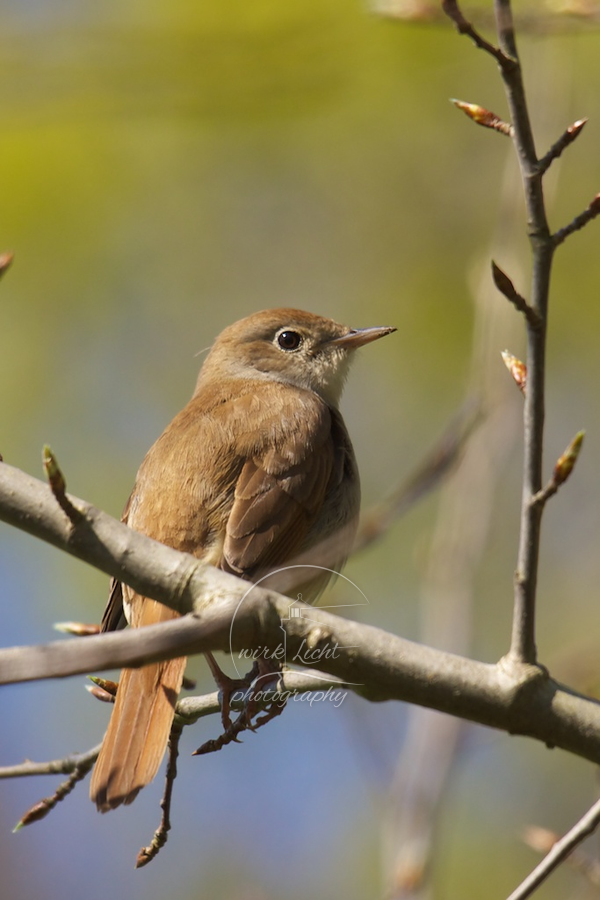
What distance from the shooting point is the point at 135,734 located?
3.87 m

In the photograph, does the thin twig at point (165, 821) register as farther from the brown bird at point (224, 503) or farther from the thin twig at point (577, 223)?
the thin twig at point (577, 223)

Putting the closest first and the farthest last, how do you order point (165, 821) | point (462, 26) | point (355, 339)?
point (462, 26)
point (165, 821)
point (355, 339)

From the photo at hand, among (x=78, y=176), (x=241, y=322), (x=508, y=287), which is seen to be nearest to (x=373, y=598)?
(x=241, y=322)

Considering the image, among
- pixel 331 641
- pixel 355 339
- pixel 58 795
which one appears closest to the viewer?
pixel 331 641

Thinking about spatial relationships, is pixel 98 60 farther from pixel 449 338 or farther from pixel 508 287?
pixel 508 287

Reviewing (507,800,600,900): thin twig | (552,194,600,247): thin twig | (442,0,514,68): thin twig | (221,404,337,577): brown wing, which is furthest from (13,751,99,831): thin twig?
(442,0,514,68): thin twig

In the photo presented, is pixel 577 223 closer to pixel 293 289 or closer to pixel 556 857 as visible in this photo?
pixel 556 857

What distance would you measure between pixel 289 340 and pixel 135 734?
126 inches

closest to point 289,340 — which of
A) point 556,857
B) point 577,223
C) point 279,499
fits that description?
point 279,499

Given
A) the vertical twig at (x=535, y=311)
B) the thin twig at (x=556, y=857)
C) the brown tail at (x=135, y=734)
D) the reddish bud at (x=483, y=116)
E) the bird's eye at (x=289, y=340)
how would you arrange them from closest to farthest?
1. the vertical twig at (x=535, y=311)
2. the thin twig at (x=556, y=857)
3. the reddish bud at (x=483, y=116)
4. the brown tail at (x=135, y=734)
5. the bird's eye at (x=289, y=340)

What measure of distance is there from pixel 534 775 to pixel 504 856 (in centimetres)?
73

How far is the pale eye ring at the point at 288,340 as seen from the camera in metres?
6.55

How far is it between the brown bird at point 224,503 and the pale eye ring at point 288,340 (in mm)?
673

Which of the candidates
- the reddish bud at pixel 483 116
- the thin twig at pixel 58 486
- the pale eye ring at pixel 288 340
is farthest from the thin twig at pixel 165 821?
the pale eye ring at pixel 288 340
